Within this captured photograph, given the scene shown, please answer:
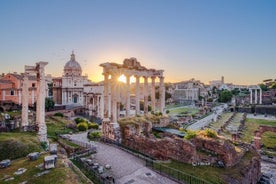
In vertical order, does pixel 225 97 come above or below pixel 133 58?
below

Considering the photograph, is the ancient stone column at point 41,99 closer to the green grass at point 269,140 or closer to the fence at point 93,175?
the fence at point 93,175

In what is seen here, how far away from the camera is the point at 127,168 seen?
14.2 meters

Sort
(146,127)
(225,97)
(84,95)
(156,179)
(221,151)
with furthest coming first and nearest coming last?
(225,97) < (84,95) < (146,127) < (221,151) < (156,179)

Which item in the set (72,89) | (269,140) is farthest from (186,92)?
(269,140)

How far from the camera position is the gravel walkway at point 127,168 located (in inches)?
495

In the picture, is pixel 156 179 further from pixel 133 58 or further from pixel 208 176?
pixel 133 58

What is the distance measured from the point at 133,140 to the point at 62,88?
45.7 meters

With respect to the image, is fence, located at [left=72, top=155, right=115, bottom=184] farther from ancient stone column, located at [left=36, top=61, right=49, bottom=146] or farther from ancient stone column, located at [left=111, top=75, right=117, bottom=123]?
ancient stone column, located at [left=111, top=75, right=117, bottom=123]

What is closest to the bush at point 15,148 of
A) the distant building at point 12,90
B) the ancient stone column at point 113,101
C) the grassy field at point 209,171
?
the ancient stone column at point 113,101

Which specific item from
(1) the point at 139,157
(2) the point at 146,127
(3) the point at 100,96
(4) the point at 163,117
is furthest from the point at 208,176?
(3) the point at 100,96

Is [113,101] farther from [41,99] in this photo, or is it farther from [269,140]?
[269,140]

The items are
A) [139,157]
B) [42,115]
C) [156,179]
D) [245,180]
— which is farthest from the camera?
[42,115]

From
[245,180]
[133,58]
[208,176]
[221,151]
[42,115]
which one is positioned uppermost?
[133,58]

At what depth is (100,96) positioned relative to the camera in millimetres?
→ 49594
